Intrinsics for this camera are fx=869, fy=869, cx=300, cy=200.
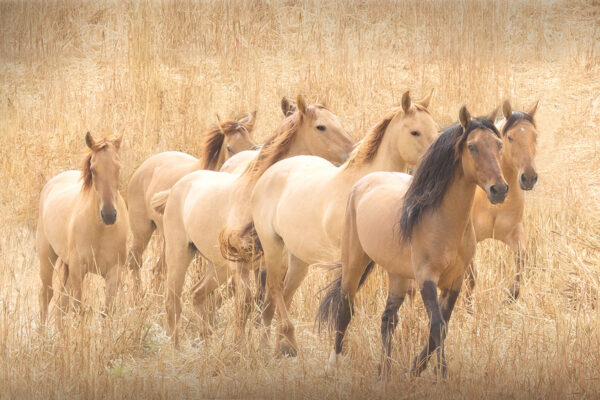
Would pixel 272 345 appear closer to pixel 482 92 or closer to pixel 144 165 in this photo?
pixel 144 165

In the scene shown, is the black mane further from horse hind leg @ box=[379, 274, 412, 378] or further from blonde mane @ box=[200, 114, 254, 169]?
blonde mane @ box=[200, 114, 254, 169]

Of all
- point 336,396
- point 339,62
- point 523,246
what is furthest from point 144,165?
point 336,396

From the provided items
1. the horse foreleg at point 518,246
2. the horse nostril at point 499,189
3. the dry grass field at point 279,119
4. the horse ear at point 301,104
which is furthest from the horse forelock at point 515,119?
the horse nostril at point 499,189

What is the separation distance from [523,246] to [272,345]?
7.74 ft

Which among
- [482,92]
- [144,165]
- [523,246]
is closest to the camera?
[523,246]

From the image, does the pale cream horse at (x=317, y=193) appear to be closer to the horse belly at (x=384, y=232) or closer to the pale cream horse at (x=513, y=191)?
the horse belly at (x=384, y=232)

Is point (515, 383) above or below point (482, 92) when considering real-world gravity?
below

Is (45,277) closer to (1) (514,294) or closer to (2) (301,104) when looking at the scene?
(2) (301,104)

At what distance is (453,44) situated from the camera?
30.4 ft

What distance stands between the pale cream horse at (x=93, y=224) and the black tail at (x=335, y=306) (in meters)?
1.70

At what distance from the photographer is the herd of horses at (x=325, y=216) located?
4.47m

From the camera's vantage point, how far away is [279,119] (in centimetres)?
1145

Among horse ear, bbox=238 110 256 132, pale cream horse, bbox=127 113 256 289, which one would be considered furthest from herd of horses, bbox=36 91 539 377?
horse ear, bbox=238 110 256 132

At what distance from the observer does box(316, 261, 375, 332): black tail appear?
16.7 ft
